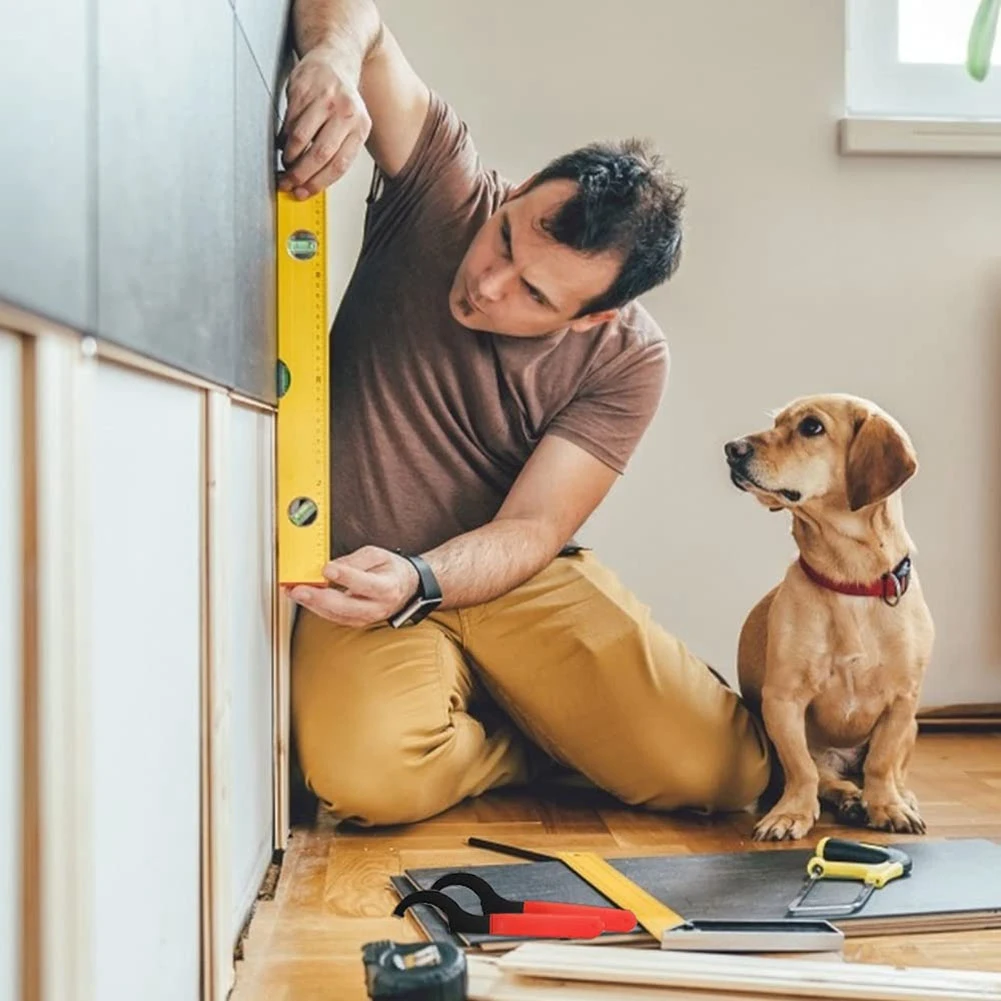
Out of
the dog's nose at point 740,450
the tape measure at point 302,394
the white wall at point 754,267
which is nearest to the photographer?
the tape measure at point 302,394

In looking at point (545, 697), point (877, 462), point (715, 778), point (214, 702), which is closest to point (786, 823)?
point (715, 778)

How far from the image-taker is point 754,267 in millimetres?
2736

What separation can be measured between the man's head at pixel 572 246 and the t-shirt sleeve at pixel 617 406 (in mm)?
142

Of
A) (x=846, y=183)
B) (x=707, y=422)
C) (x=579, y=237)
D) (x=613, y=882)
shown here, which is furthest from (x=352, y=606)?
(x=846, y=183)

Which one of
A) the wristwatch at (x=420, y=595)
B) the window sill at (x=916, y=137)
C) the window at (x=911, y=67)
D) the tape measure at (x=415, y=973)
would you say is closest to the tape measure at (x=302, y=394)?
the wristwatch at (x=420, y=595)

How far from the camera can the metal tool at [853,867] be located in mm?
1503

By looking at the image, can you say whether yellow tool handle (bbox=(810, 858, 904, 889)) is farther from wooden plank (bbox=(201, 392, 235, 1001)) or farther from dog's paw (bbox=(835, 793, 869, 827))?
wooden plank (bbox=(201, 392, 235, 1001))

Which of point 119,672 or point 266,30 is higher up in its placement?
point 266,30

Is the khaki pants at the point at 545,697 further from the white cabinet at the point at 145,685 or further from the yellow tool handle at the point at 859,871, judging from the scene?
the white cabinet at the point at 145,685

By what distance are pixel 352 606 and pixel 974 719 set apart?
5.20 ft

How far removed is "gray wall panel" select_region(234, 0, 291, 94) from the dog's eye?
92 centimetres

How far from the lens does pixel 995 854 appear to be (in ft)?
5.71

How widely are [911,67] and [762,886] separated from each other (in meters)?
1.94

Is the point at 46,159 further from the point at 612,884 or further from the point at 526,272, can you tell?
the point at 526,272
